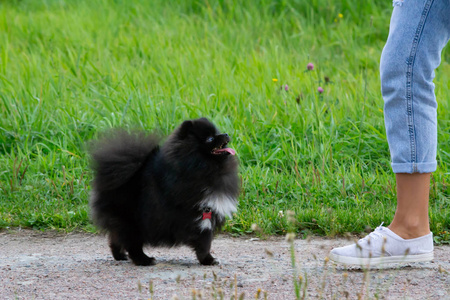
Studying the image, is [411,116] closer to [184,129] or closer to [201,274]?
[184,129]

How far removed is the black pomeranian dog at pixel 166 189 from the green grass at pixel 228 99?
0.81 metres

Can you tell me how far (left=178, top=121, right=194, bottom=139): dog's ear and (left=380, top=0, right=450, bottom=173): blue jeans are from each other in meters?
0.98

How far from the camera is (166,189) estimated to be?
3223 millimetres

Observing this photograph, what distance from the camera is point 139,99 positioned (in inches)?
216

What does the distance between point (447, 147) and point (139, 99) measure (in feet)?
8.36

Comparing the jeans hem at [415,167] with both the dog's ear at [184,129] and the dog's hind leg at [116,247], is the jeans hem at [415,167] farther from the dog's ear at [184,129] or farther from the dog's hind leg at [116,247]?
the dog's hind leg at [116,247]

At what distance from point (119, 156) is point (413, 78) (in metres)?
1.52

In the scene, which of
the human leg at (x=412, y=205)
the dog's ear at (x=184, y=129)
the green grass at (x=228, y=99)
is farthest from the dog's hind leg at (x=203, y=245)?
the human leg at (x=412, y=205)

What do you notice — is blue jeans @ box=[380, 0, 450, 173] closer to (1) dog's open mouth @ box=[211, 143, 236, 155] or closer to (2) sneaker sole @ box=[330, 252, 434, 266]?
(2) sneaker sole @ box=[330, 252, 434, 266]

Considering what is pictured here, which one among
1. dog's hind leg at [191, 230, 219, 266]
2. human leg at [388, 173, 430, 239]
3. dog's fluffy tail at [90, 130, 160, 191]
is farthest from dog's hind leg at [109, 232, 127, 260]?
human leg at [388, 173, 430, 239]

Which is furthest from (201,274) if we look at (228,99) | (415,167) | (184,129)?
(228,99)

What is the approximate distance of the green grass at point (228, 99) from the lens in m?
4.38

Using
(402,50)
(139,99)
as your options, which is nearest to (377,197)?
(402,50)

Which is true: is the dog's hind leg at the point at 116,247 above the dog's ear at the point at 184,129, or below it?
below
